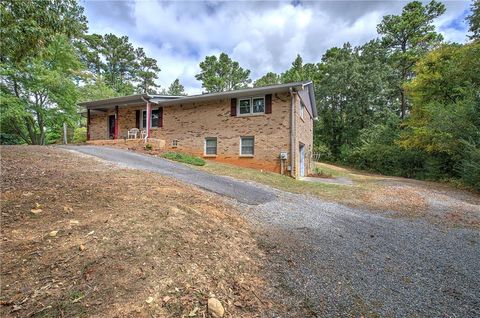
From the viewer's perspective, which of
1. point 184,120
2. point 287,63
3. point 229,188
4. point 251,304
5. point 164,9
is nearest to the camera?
point 251,304

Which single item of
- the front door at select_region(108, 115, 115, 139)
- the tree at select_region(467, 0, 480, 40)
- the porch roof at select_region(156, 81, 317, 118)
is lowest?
the front door at select_region(108, 115, 115, 139)

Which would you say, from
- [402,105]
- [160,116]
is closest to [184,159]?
[160,116]

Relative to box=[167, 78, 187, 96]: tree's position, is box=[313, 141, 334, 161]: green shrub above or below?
below

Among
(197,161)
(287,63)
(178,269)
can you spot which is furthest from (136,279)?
(287,63)

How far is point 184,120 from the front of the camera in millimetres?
15211

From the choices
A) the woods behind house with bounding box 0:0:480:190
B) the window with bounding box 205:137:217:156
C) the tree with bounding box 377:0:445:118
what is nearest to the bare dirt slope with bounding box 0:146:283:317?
the woods behind house with bounding box 0:0:480:190

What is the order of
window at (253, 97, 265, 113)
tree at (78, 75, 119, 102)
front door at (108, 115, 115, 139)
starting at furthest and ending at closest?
tree at (78, 75, 119, 102), front door at (108, 115, 115, 139), window at (253, 97, 265, 113)

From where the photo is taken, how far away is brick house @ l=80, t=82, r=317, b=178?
12555mm

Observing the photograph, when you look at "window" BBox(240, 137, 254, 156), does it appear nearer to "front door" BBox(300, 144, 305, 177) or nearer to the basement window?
the basement window

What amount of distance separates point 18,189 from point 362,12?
14454mm

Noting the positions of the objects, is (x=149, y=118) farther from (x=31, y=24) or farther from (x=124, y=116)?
(x=31, y=24)

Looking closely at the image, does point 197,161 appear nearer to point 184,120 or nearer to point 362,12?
point 184,120

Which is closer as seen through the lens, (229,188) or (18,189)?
(18,189)

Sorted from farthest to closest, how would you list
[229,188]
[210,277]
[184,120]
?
[184,120]
[229,188]
[210,277]
